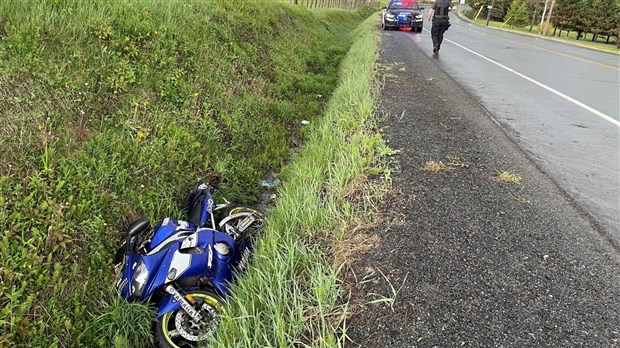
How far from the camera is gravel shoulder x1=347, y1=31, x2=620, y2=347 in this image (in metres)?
2.39

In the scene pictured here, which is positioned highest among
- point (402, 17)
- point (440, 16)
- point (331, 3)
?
point (331, 3)

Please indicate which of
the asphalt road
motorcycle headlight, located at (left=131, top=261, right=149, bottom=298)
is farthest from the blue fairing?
the asphalt road

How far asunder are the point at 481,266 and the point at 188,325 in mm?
2155

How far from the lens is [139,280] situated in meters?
3.21

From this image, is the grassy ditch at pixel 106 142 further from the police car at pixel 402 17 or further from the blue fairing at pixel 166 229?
the police car at pixel 402 17

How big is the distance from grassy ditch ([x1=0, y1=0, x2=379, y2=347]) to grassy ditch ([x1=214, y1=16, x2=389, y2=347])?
1.8 inches

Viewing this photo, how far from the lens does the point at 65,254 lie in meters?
3.16

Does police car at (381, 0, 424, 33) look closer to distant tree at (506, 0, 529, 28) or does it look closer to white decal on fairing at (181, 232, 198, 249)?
white decal on fairing at (181, 232, 198, 249)

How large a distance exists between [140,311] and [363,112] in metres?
3.92

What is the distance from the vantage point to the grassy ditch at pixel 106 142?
2996 mm

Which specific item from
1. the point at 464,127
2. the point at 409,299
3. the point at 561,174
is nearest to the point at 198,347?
the point at 409,299

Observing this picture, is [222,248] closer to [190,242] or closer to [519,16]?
[190,242]

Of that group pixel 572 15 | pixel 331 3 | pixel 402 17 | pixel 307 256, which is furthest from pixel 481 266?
pixel 572 15

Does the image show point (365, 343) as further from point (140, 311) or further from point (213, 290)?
point (140, 311)
